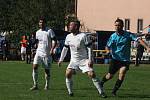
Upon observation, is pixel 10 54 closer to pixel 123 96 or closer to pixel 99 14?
pixel 99 14

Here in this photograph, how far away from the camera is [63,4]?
54500 mm

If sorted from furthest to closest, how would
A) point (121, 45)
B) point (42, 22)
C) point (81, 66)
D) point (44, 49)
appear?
point (44, 49)
point (42, 22)
point (121, 45)
point (81, 66)

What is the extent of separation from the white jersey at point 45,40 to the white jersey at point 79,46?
6.61 feet

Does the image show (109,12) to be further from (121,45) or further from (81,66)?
(81,66)

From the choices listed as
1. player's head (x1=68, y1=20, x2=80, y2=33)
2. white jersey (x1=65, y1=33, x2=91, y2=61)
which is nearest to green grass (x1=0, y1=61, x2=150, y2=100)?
white jersey (x1=65, y1=33, x2=91, y2=61)

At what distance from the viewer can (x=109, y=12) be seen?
58812 millimetres

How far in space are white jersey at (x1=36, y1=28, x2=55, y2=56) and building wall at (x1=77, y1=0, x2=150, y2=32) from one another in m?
41.5

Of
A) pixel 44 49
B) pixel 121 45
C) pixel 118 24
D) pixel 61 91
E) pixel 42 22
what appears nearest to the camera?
pixel 118 24

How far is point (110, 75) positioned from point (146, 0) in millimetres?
42800

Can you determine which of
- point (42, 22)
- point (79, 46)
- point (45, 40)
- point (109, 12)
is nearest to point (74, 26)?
point (79, 46)

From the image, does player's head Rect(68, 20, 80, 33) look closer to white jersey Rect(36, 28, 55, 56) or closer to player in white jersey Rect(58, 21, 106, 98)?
player in white jersey Rect(58, 21, 106, 98)

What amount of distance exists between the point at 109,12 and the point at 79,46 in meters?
44.6

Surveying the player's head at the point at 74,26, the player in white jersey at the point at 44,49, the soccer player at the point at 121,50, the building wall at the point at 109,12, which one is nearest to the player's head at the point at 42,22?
the player in white jersey at the point at 44,49

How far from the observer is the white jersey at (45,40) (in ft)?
54.4
